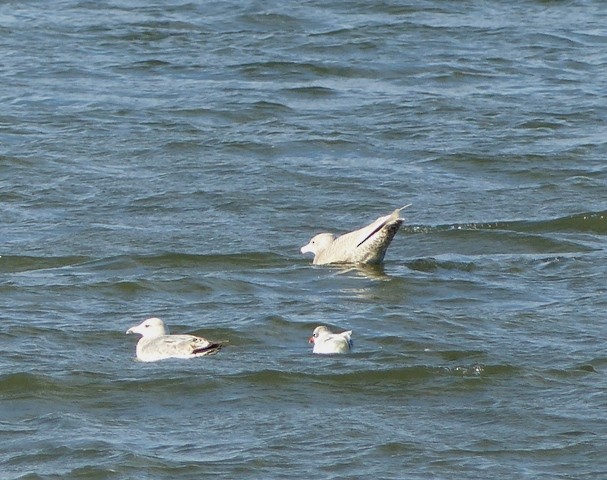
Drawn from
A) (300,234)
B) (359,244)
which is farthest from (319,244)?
(300,234)

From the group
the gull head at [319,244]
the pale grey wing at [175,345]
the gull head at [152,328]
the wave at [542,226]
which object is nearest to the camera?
the pale grey wing at [175,345]

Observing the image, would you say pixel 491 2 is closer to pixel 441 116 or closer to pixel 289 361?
pixel 441 116

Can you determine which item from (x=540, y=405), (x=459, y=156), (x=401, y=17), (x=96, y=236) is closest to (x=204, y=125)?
(x=459, y=156)

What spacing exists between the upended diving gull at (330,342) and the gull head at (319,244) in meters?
2.32

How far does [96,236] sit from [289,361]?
3.49 meters

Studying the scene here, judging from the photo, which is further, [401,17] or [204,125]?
[401,17]

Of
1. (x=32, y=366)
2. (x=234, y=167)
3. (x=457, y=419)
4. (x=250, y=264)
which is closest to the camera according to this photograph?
(x=457, y=419)

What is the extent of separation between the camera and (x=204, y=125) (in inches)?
661

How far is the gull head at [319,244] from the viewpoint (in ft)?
40.3

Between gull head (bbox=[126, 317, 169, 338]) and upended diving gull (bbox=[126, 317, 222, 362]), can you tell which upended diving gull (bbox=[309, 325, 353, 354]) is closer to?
upended diving gull (bbox=[126, 317, 222, 362])

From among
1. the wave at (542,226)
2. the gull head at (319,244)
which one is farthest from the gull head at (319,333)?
the wave at (542,226)

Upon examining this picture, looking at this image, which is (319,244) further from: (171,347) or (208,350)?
(171,347)

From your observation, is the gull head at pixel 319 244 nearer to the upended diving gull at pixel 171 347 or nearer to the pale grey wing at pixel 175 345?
the upended diving gull at pixel 171 347

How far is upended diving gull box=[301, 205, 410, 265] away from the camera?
12.1 meters
